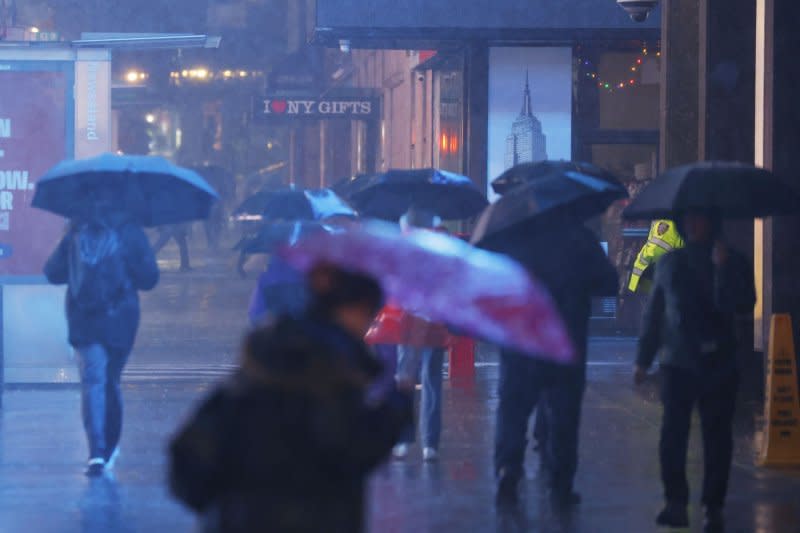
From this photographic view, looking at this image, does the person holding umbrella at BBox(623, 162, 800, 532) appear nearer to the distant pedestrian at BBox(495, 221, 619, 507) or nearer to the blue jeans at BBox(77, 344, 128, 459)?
the distant pedestrian at BBox(495, 221, 619, 507)

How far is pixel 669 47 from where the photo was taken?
13.1m

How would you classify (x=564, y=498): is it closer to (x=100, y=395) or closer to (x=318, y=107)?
(x=100, y=395)

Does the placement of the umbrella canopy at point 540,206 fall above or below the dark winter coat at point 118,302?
above

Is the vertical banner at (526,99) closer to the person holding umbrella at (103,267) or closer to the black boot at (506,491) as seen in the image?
the person holding umbrella at (103,267)

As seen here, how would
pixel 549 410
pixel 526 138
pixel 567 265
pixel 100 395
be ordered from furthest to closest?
pixel 526 138
pixel 100 395
pixel 549 410
pixel 567 265

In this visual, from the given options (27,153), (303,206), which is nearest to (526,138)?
(27,153)

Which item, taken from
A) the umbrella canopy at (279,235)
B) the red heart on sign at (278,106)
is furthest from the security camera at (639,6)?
the red heart on sign at (278,106)

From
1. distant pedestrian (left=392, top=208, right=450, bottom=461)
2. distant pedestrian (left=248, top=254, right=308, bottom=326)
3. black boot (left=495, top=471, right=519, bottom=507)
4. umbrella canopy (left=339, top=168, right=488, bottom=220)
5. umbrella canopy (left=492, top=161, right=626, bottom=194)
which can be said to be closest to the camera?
black boot (left=495, top=471, right=519, bottom=507)

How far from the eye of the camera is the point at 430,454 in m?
9.14

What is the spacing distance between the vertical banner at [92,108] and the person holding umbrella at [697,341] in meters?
7.15

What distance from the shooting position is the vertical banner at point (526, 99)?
1758 cm

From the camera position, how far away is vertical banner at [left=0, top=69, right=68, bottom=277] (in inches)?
513

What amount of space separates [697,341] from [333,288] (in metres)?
3.62

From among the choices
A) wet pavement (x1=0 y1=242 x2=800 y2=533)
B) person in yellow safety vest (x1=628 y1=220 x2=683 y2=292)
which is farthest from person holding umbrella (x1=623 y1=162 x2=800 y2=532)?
person in yellow safety vest (x1=628 y1=220 x2=683 y2=292)
